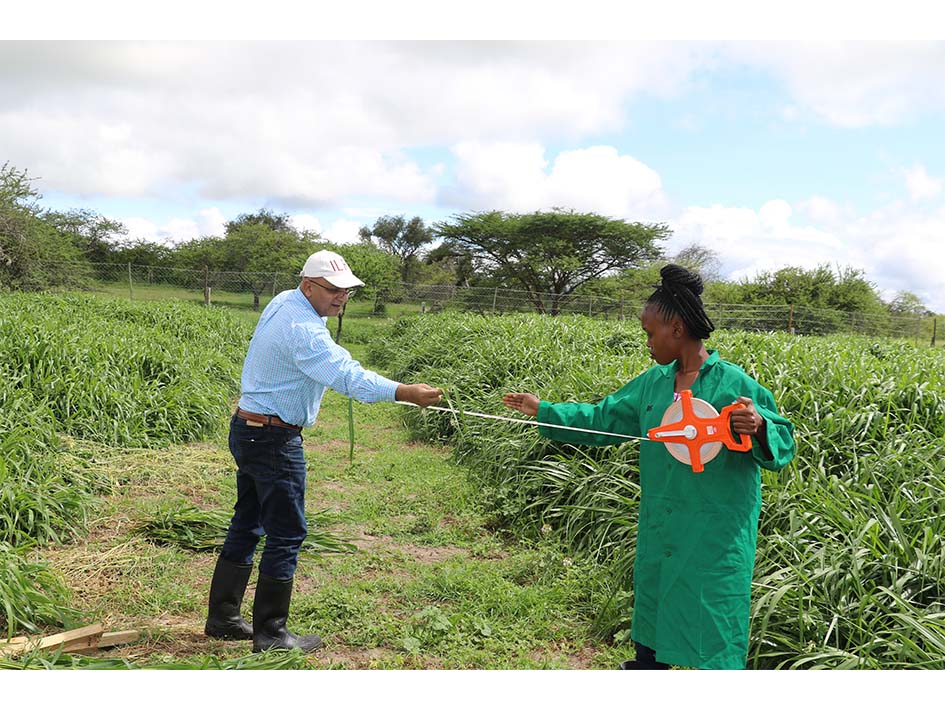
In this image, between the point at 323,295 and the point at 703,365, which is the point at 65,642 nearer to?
the point at 323,295

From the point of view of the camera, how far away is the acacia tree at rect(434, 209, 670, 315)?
29.8 metres

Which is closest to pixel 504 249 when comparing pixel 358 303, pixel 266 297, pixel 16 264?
pixel 358 303

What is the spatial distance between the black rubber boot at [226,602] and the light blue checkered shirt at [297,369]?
2.53 ft

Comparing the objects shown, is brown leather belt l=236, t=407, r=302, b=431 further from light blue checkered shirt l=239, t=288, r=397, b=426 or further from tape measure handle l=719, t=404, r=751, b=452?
tape measure handle l=719, t=404, r=751, b=452

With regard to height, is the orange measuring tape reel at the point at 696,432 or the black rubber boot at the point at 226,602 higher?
the orange measuring tape reel at the point at 696,432

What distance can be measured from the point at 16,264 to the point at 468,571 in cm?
1892

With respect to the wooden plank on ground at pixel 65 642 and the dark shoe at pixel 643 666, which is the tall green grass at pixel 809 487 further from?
the wooden plank on ground at pixel 65 642

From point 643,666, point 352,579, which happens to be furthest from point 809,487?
point 352,579

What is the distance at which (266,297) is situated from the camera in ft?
70.0

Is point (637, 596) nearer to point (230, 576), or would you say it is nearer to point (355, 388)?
point (355, 388)

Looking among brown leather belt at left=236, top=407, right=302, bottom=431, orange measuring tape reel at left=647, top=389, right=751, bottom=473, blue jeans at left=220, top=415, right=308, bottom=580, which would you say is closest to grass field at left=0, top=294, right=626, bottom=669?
blue jeans at left=220, top=415, right=308, bottom=580

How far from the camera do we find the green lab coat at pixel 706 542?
1992 millimetres

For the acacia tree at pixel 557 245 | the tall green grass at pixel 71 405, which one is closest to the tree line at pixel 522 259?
the acacia tree at pixel 557 245

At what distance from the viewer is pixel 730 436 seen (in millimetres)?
1962
